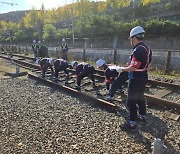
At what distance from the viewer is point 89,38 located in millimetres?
30594

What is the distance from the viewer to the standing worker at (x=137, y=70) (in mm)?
3986

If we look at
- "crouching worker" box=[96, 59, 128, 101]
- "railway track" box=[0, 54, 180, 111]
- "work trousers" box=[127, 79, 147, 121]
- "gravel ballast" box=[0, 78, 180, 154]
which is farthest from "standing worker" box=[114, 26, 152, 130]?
"crouching worker" box=[96, 59, 128, 101]

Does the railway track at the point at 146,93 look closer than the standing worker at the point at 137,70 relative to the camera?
No

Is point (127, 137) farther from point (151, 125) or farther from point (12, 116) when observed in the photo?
point (12, 116)

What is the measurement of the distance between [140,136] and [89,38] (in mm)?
27558

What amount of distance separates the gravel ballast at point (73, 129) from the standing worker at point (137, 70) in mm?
299

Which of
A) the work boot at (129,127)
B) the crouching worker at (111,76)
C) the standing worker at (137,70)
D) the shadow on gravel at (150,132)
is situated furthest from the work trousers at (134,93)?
the crouching worker at (111,76)

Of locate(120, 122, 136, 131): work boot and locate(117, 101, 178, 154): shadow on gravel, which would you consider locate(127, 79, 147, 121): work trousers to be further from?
locate(117, 101, 178, 154): shadow on gravel

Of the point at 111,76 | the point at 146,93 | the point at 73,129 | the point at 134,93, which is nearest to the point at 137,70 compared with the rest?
the point at 134,93

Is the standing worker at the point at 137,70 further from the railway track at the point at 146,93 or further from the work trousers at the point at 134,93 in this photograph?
the railway track at the point at 146,93

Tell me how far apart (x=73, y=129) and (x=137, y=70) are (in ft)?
6.20

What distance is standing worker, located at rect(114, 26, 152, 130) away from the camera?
3986 mm

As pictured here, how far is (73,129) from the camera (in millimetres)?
4414

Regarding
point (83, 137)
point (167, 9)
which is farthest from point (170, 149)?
point (167, 9)
